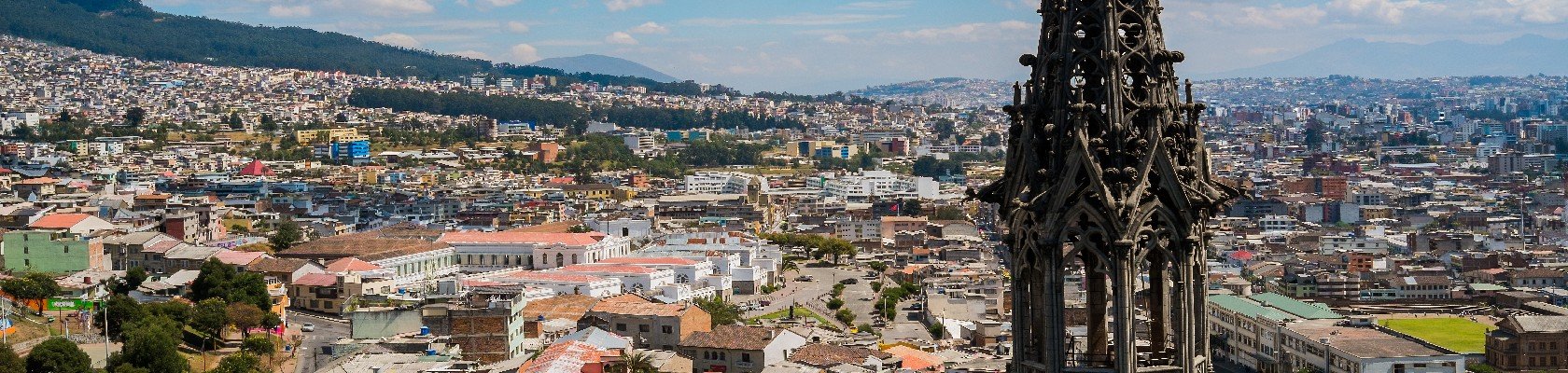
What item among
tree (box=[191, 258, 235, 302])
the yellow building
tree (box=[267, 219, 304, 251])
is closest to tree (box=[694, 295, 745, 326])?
tree (box=[191, 258, 235, 302])

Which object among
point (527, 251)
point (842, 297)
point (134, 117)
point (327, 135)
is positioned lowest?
point (842, 297)

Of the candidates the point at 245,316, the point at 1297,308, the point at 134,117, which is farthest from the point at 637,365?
the point at 134,117

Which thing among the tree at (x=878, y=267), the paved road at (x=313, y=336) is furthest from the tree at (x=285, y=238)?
the tree at (x=878, y=267)

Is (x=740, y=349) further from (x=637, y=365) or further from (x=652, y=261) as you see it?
(x=652, y=261)

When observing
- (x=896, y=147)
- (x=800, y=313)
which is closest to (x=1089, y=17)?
(x=800, y=313)

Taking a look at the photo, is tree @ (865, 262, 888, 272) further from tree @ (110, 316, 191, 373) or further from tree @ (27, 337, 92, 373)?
tree @ (27, 337, 92, 373)

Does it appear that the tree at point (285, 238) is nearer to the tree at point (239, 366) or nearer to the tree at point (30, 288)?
the tree at point (30, 288)

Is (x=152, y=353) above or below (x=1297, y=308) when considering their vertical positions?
above
